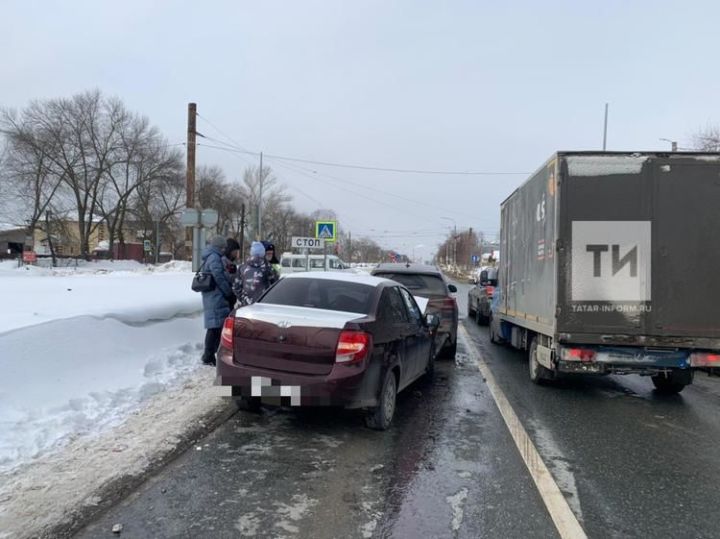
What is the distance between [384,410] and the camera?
574 cm

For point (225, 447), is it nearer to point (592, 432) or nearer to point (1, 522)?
point (1, 522)

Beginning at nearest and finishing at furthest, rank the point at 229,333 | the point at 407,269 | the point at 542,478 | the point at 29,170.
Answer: the point at 542,478 → the point at 229,333 → the point at 407,269 → the point at 29,170

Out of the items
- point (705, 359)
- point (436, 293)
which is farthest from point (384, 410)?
point (436, 293)

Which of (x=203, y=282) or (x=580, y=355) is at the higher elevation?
(x=203, y=282)

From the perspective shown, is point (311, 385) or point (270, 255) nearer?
point (311, 385)

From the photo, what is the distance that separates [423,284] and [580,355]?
3.88 m


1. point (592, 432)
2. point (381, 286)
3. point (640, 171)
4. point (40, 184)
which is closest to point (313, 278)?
point (381, 286)

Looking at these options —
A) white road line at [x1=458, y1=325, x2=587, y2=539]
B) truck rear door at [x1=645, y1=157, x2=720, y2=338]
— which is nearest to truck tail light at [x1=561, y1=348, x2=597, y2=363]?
truck rear door at [x1=645, y1=157, x2=720, y2=338]

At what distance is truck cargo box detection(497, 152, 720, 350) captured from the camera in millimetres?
6875

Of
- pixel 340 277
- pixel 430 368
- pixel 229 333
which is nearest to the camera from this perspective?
pixel 229 333

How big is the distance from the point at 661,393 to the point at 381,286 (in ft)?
14.7

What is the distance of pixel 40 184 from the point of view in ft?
179

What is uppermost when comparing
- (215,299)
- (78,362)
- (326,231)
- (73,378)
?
(326,231)

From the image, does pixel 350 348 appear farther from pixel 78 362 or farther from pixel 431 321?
pixel 78 362
